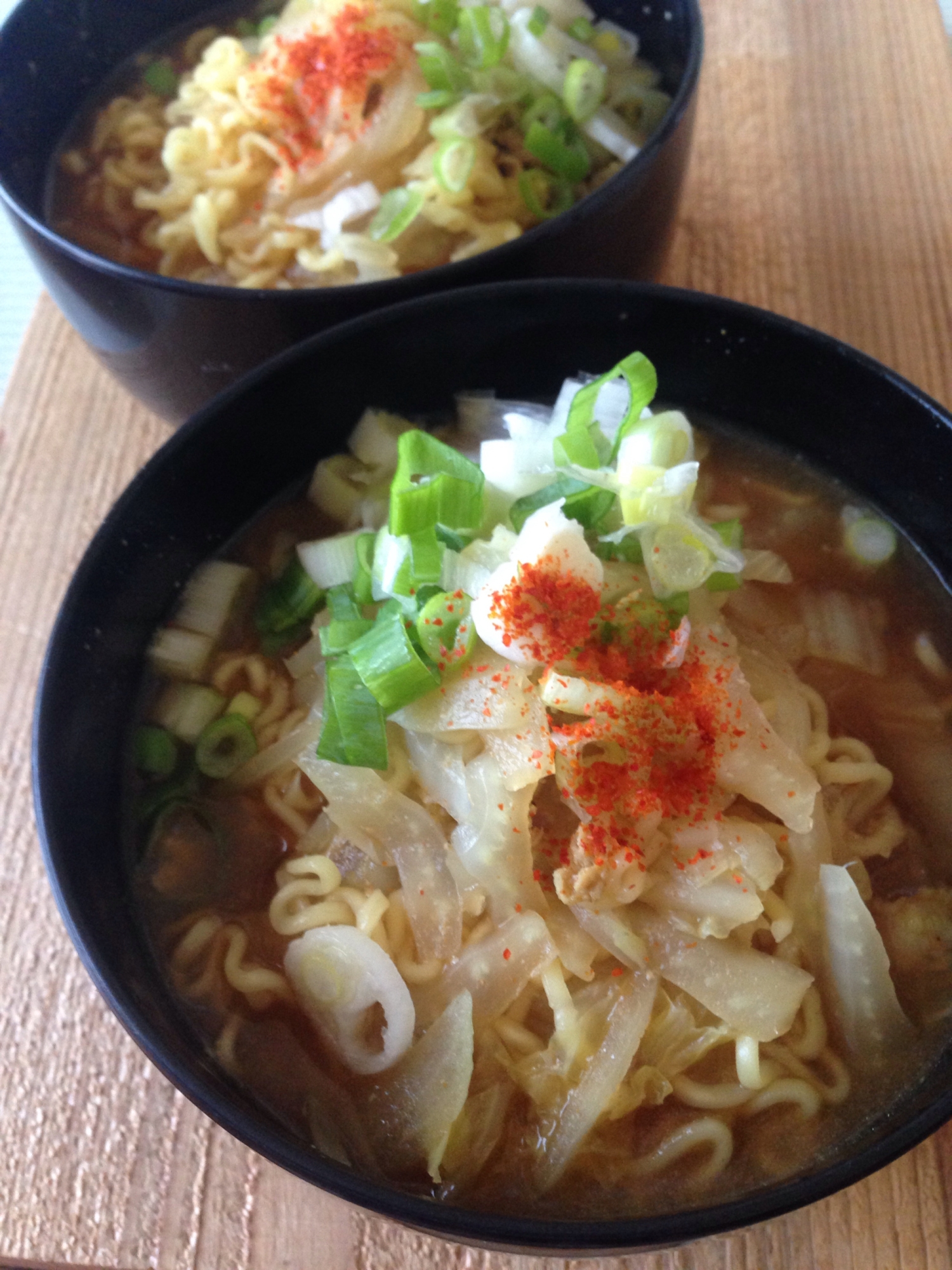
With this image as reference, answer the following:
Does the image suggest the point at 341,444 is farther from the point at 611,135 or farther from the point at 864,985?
the point at 864,985

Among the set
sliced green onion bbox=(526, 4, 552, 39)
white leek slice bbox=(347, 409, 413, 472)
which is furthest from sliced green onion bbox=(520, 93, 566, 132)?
white leek slice bbox=(347, 409, 413, 472)

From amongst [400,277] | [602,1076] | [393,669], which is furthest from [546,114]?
[602,1076]

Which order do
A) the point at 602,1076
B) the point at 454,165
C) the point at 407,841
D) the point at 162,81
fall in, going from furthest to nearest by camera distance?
the point at 162,81 < the point at 454,165 < the point at 407,841 < the point at 602,1076

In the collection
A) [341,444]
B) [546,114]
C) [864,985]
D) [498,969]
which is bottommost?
[864,985]

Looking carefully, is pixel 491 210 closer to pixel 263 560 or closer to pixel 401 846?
pixel 263 560

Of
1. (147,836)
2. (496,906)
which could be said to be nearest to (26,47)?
(147,836)

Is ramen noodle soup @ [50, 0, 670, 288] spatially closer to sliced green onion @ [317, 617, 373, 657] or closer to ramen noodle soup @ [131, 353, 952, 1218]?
ramen noodle soup @ [131, 353, 952, 1218]

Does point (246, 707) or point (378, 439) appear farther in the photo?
point (378, 439)
